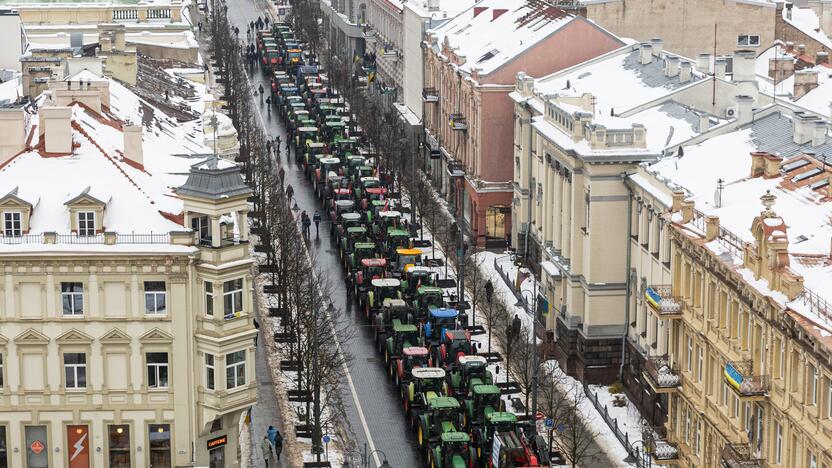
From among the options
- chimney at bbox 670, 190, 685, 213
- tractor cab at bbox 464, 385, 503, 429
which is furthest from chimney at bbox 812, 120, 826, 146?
tractor cab at bbox 464, 385, 503, 429

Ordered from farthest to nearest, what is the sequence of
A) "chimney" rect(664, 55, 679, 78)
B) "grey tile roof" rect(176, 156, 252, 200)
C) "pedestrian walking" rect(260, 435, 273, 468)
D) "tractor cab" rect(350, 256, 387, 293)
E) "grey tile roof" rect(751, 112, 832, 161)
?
"tractor cab" rect(350, 256, 387, 293), "chimney" rect(664, 55, 679, 78), "grey tile roof" rect(751, 112, 832, 161), "pedestrian walking" rect(260, 435, 273, 468), "grey tile roof" rect(176, 156, 252, 200)

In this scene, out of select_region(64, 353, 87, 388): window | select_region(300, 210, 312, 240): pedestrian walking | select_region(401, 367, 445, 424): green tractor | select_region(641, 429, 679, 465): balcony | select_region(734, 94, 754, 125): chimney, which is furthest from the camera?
select_region(300, 210, 312, 240): pedestrian walking

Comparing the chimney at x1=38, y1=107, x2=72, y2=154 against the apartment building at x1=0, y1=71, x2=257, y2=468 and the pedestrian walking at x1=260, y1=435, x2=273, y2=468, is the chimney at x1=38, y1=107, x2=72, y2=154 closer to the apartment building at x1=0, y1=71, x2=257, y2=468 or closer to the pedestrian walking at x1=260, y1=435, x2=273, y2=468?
the apartment building at x1=0, y1=71, x2=257, y2=468

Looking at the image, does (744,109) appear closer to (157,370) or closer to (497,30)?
(157,370)

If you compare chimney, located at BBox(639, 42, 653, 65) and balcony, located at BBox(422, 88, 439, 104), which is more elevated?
chimney, located at BBox(639, 42, 653, 65)

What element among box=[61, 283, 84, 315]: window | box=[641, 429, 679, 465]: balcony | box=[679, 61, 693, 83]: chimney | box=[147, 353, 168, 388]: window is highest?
box=[679, 61, 693, 83]: chimney

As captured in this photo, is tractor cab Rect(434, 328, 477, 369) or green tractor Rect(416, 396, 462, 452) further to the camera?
tractor cab Rect(434, 328, 477, 369)
